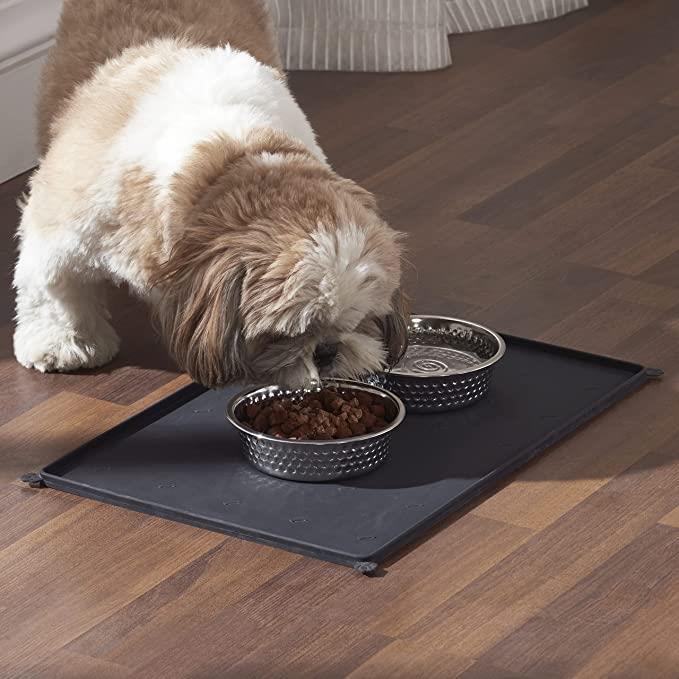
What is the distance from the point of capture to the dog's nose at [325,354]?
269cm

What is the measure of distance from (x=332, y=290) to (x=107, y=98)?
0.77m

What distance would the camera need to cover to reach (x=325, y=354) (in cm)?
271

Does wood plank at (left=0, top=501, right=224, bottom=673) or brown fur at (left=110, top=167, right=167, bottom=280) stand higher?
brown fur at (left=110, top=167, right=167, bottom=280)

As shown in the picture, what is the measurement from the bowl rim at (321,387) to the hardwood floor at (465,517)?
193mm

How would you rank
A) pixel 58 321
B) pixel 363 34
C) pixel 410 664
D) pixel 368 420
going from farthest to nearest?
pixel 363 34 < pixel 58 321 < pixel 368 420 < pixel 410 664

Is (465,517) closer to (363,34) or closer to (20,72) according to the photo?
(20,72)

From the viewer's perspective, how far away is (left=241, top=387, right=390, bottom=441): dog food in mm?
2861

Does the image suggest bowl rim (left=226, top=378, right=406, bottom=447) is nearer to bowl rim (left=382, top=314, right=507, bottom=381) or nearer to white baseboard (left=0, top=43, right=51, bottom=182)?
bowl rim (left=382, top=314, right=507, bottom=381)

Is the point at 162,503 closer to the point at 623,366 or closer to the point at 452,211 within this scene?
the point at 623,366

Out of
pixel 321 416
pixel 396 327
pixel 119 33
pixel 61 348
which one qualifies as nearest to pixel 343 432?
pixel 321 416

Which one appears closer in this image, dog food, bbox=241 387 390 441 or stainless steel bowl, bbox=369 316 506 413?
dog food, bbox=241 387 390 441

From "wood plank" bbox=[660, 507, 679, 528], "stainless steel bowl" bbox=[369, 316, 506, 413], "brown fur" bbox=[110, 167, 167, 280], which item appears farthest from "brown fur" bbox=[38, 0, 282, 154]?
"wood plank" bbox=[660, 507, 679, 528]

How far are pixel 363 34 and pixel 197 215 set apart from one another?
2383 mm

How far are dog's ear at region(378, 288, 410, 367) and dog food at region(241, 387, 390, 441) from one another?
99 millimetres
